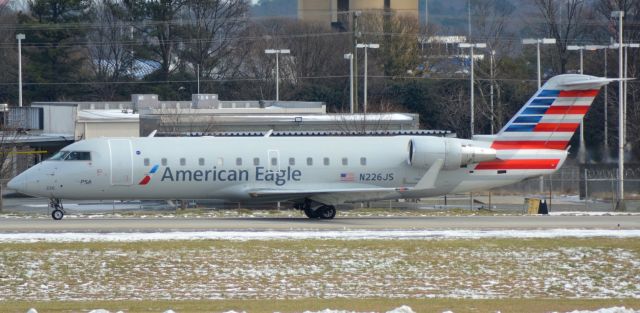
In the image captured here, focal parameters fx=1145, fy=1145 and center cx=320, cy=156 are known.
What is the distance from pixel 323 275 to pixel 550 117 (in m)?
14.6

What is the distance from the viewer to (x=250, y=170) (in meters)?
35.9

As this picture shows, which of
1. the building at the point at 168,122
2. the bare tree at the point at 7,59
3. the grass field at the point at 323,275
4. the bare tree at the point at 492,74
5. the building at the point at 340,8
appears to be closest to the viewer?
the grass field at the point at 323,275

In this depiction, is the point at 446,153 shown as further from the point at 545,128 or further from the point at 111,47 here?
the point at 111,47

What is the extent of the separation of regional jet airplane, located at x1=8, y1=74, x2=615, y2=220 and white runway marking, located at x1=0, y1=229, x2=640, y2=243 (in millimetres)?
4454

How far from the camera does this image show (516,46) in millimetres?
99500

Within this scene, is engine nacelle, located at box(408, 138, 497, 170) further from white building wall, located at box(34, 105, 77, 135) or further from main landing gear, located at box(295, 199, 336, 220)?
white building wall, located at box(34, 105, 77, 135)

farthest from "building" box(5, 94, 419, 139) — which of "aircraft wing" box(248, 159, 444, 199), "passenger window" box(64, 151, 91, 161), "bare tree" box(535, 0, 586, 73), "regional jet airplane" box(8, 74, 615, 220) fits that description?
"bare tree" box(535, 0, 586, 73)

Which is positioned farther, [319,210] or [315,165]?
[319,210]

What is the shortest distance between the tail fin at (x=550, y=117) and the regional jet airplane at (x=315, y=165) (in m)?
0.03

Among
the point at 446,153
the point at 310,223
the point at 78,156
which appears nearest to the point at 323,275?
the point at 310,223

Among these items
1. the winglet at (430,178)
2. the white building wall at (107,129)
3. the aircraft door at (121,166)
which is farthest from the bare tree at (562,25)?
the aircraft door at (121,166)

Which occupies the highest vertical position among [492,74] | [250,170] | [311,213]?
[492,74]

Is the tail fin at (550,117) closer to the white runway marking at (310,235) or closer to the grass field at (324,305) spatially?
the white runway marking at (310,235)

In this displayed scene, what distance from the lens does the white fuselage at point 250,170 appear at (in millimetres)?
35156
